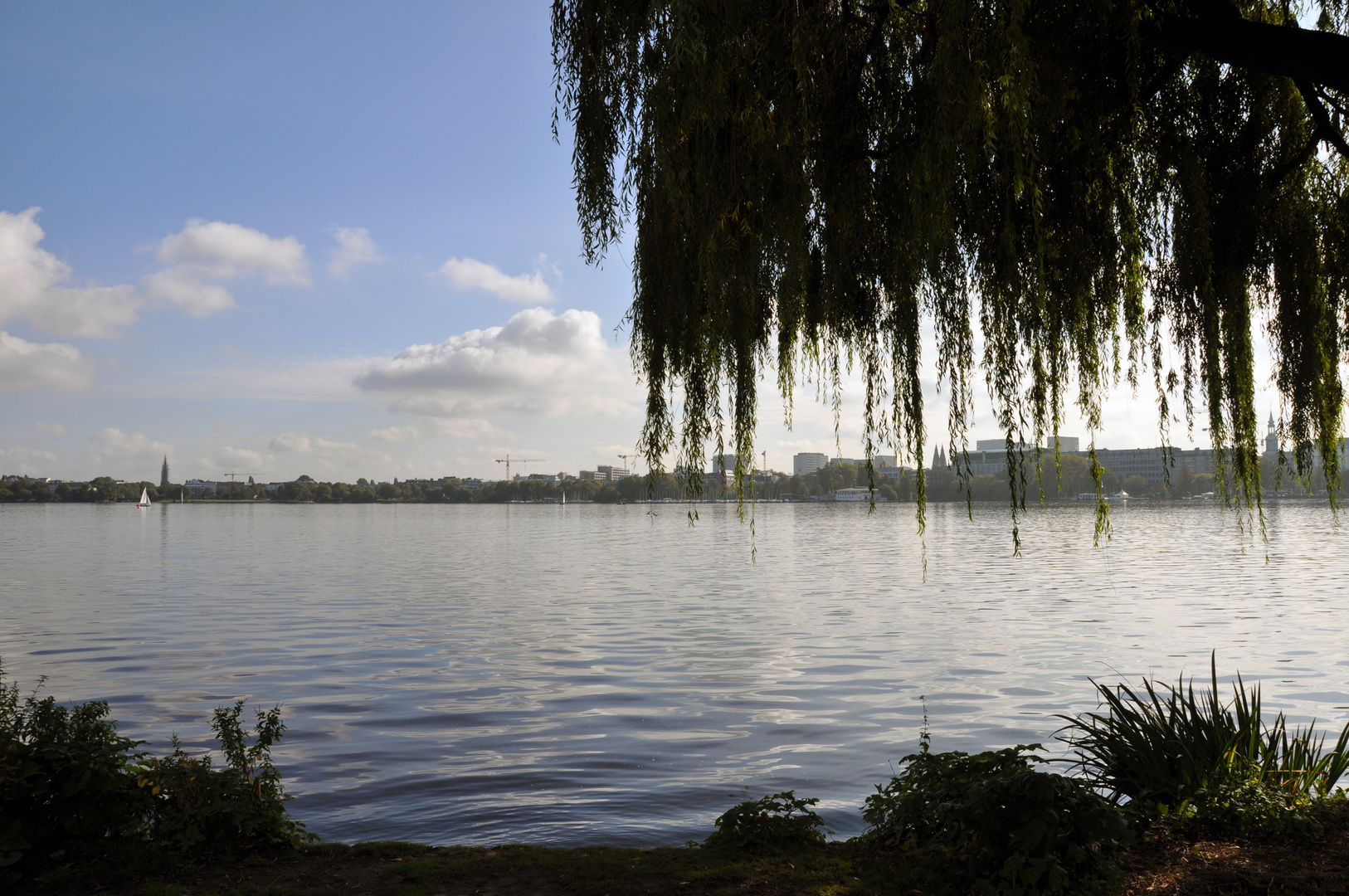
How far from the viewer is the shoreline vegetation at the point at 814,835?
5629 millimetres

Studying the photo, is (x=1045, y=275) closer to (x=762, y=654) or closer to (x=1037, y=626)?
(x=762, y=654)

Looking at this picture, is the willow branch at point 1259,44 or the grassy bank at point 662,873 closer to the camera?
the willow branch at point 1259,44

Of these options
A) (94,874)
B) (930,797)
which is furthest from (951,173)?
(94,874)

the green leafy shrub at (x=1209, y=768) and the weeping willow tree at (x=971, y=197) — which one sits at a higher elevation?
the weeping willow tree at (x=971, y=197)

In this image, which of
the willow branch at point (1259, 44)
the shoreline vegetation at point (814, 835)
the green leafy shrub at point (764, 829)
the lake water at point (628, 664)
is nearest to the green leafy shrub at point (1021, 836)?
the shoreline vegetation at point (814, 835)

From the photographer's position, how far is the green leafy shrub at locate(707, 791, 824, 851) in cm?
718

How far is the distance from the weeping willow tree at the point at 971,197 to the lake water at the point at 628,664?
4972 mm

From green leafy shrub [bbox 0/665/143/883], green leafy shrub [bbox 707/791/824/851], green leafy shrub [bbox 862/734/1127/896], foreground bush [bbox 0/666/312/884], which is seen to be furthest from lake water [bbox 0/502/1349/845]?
green leafy shrub [bbox 862/734/1127/896]

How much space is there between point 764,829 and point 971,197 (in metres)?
4.83

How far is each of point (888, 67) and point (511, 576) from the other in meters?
35.5

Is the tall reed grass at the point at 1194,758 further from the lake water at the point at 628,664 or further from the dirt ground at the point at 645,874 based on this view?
the lake water at the point at 628,664

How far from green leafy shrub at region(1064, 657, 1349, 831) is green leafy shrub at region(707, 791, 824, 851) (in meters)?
2.20

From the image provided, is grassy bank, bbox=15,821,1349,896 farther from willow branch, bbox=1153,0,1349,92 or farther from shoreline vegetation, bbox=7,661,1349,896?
willow branch, bbox=1153,0,1349,92

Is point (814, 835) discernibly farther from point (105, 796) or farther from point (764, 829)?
point (105, 796)
